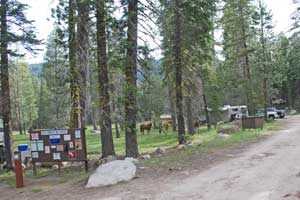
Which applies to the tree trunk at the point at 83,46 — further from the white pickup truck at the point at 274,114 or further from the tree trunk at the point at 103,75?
the white pickup truck at the point at 274,114

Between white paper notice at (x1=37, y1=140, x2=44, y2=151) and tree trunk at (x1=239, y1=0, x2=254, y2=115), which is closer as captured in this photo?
white paper notice at (x1=37, y1=140, x2=44, y2=151)

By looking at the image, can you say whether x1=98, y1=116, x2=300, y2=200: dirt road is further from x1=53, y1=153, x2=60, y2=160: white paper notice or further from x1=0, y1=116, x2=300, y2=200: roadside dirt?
x1=53, y1=153, x2=60, y2=160: white paper notice

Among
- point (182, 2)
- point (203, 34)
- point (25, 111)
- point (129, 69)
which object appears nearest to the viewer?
point (129, 69)

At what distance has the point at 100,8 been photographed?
1323 centimetres

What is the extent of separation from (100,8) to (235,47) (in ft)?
90.9

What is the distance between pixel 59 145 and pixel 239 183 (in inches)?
258

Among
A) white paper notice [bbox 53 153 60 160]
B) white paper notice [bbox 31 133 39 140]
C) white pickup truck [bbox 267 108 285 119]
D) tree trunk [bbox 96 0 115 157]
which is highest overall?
tree trunk [bbox 96 0 115 157]

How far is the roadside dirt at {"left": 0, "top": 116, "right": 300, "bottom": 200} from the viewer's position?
766 centimetres

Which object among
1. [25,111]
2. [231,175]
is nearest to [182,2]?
[231,175]

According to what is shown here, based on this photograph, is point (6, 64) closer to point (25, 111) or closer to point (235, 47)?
point (235, 47)

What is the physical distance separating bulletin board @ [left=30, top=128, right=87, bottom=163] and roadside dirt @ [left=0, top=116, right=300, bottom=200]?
0.87 meters

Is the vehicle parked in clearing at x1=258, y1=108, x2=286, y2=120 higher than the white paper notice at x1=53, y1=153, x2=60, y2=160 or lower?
higher

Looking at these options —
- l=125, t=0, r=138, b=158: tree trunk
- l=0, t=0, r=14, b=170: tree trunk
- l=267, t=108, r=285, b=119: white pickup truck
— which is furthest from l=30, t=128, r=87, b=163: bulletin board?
l=267, t=108, r=285, b=119: white pickup truck

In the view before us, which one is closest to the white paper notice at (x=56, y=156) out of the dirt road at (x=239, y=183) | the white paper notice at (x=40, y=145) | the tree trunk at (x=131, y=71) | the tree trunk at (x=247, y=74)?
the white paper notice at (x=40, y=145)
